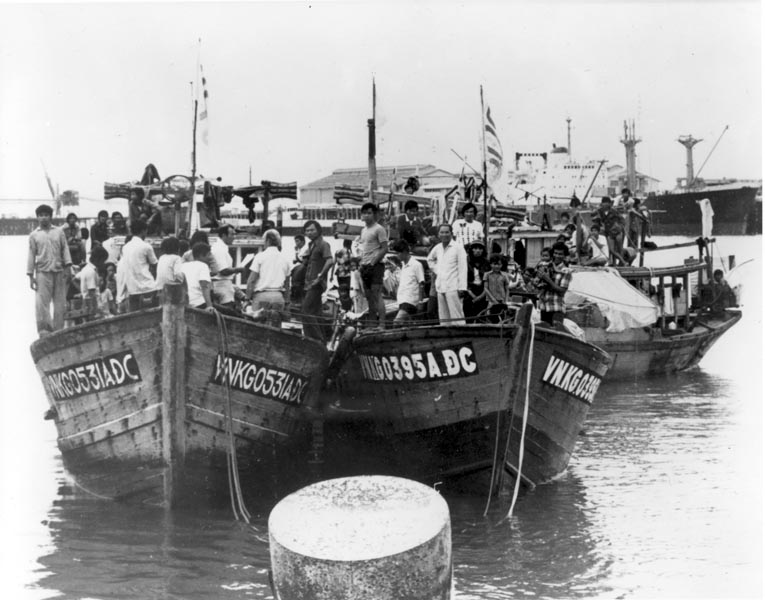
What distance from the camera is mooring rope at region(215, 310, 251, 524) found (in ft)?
30.0

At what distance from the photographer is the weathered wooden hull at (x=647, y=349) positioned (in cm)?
1809

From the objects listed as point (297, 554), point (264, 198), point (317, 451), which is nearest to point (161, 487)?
point (317, 451)

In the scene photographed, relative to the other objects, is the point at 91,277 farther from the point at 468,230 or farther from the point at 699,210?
the point at 699,210

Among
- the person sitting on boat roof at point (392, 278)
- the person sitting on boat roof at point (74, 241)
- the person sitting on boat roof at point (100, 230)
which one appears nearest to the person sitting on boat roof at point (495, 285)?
the person sitting on boat roof at point (392, 278)

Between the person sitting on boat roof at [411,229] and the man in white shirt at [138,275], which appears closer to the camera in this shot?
the man in white shirt at [138,275]

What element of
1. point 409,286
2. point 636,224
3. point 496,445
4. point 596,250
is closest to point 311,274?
point 409,286

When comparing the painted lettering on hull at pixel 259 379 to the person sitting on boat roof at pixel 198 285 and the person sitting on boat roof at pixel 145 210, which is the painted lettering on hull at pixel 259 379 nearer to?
the person sitting on boat roof at pixel 198 285

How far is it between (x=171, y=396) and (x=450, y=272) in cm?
353

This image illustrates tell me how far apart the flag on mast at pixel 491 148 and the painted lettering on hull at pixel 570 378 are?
4190mm

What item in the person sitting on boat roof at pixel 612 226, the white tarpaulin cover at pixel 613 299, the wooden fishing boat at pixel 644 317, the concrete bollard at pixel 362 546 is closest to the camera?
the concrete bollard at pixel 362 546

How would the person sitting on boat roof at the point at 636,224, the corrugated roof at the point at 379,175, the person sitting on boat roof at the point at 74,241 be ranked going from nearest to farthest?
1. the person sitting on boat roof at the point at 74,241
2. the person sitting on boat roof at the point at 636,224
3. the corrugated roof at the point at 379,175

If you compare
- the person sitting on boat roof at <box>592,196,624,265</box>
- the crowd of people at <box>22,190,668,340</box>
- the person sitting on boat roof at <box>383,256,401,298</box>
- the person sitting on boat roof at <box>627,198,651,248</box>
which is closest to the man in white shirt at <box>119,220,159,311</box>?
the crowd of people at <box>22,190,668,340</box>

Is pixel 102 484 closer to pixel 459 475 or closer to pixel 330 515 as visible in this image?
pixel 459 475

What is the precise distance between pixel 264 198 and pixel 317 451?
17.0ft
